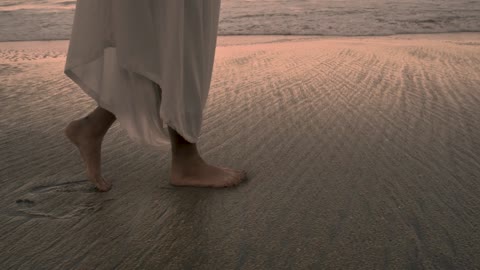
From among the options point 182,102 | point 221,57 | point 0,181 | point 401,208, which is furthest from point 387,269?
point 221,57

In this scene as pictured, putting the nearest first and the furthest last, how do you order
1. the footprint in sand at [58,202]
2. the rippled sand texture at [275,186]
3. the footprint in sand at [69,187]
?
the rippled sand texture at [275,186] < the footprint in sand at [58,202] < the footprint in sand at [69,187]

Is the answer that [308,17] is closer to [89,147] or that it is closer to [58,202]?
[89,147]

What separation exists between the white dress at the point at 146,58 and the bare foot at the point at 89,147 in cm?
12

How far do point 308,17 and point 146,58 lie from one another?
24.2 feet

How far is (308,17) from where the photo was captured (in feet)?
28.2

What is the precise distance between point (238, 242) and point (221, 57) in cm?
312

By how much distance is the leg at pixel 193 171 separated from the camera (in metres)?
1.71

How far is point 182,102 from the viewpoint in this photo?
164cm

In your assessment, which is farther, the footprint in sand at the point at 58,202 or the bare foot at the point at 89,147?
the bare foot at the point at 89,147

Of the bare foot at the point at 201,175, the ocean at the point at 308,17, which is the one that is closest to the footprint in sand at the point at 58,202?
the bare foot at the point at 201,175

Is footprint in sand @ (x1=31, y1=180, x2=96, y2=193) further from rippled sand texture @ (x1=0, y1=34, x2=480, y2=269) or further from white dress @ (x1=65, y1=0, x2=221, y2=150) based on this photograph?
white dress @ (x1=65, y1=0, x2=221, y2=150)

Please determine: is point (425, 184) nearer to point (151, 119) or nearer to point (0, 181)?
point (151, 119)

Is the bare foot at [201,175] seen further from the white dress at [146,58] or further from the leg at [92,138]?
the leg at [92,138]

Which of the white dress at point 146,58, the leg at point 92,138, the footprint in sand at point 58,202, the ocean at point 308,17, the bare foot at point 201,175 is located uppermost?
the white dress at point 146,58
